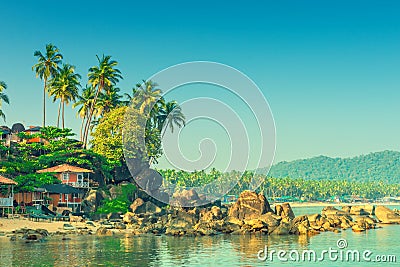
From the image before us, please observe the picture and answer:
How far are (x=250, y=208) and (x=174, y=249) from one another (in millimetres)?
20485

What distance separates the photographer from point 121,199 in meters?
69.0

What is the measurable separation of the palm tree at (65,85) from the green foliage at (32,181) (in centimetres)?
1937

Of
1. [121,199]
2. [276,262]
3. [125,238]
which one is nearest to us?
[276,262]

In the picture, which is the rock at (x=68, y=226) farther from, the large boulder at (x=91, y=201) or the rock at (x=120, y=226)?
the large boulder at (x=91, y=201)

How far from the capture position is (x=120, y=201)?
68.7 meters

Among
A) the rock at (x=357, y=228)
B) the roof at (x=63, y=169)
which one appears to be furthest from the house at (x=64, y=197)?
the rock at (x=357, y=228)

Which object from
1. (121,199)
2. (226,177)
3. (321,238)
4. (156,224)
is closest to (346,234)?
(321,238)

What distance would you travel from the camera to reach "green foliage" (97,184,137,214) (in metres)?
67.2

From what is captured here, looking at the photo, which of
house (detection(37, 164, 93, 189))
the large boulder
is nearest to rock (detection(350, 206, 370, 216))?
the large boulder

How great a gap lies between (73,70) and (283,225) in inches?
1722

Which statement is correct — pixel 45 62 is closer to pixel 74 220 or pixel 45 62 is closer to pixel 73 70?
pixel 73 70

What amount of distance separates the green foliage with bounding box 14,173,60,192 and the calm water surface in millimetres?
13825

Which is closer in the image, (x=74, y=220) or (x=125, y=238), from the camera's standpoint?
(x=125, y=238)

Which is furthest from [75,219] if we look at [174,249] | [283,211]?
[283,211]
